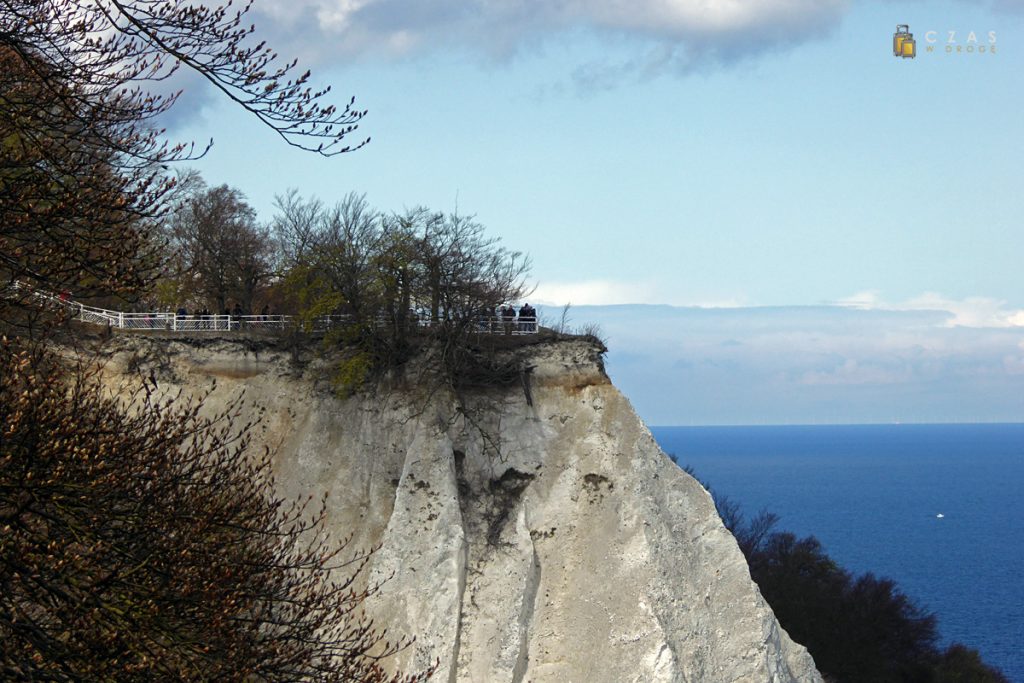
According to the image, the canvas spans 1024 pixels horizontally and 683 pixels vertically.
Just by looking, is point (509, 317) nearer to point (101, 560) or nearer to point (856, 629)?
point (101, 560)

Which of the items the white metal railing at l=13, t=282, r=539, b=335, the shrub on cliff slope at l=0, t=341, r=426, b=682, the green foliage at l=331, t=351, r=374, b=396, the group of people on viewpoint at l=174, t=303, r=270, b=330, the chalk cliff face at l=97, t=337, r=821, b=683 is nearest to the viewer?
the shrub on cliff slope at l=0, t=341, r=426, b=682

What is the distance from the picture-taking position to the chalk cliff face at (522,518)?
3694 cm

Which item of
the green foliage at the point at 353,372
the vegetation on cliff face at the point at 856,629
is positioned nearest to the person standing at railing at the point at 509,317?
the green foliage at the point at 353,372

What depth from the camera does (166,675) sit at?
16.7m

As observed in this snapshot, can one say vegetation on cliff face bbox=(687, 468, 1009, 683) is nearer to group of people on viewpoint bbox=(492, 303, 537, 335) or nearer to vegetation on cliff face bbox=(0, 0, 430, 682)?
group of people on viewpoint bbox=(492, 303, 537, 335)

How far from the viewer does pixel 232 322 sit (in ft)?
143

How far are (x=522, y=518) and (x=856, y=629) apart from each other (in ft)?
95.6

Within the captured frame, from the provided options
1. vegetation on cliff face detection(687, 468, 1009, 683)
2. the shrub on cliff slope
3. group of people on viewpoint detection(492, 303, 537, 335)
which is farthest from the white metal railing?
vegetation on cliff face detection(687, 468, 1009, 683)

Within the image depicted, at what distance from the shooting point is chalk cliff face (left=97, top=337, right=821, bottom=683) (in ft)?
121

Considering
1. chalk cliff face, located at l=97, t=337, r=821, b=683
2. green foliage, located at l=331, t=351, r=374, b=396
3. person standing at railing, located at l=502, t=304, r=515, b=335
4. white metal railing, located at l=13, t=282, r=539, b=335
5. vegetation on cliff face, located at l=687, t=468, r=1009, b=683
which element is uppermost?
person standing at railing, located at l=502, t=304, r=515, b=335

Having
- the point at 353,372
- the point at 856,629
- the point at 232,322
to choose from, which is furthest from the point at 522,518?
the point at 856,629

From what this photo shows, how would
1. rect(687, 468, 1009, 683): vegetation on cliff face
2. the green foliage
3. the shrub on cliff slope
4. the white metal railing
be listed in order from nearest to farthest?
the shrub on cliff slope
the green foliage
the white metal railing
rect(687, 468, 1009, 683): vegetation on cliff face

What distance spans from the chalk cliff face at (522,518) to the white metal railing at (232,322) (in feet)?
3.69

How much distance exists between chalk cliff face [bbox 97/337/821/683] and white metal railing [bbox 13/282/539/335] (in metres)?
1.13
